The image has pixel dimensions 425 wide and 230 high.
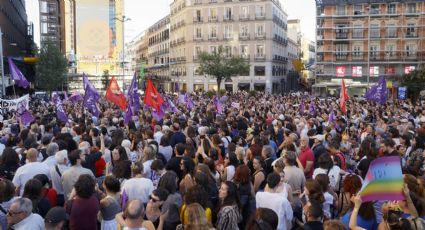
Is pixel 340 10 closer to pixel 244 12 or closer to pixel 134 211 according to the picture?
pixel 244 12

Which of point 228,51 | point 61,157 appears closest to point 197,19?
point 228,51

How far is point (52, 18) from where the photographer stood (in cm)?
10181

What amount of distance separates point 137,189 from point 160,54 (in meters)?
93.9

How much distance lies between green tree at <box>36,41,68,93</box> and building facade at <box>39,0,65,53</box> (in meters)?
49.2

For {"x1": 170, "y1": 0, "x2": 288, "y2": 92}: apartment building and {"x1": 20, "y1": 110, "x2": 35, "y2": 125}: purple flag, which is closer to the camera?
{"x1": 20, "y1": 110, "x2": 35, "y2": 125}: purple flag

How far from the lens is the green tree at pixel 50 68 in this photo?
169 feet

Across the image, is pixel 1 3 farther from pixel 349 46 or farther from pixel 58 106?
pixel 349 46

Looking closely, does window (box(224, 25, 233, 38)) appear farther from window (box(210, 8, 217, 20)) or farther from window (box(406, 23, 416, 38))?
window (box(406, 23, 416, 38))

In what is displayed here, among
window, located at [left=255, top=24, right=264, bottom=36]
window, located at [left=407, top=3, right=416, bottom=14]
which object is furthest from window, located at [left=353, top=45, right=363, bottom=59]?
window, located at [left=255, top=24, right=264, bottom=36]

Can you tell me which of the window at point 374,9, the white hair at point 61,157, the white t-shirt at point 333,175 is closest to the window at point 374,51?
the window at point 374,9

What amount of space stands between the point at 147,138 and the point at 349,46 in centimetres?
6033

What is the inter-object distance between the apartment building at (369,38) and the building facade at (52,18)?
2315 inches

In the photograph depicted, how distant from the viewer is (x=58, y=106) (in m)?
17.8

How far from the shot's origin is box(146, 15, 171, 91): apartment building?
93.4 meters
